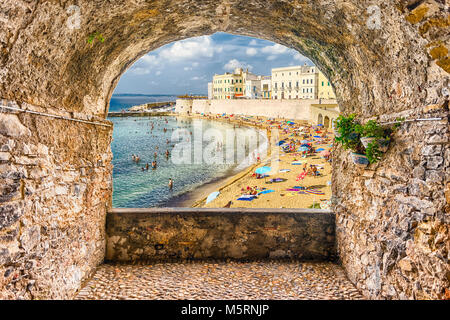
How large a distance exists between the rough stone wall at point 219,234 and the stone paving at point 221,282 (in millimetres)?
206

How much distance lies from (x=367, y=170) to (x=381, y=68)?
1.41 metres

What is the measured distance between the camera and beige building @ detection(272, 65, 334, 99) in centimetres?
7081

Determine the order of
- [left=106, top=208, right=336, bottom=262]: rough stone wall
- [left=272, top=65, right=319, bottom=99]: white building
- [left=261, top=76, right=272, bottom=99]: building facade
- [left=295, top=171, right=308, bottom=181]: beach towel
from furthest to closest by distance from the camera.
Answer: [left=261, top=76, right=272, bottom=99]: building facade < [left=272, top=65, right=319, bottom=99]: white building < [left=295, top=171, right=308, bottom=181]: beach towel < [left=106, top=208, right=336, bottom=262]: rough stone wall

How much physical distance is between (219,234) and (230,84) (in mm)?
92708

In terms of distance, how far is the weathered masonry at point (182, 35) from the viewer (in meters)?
2.74

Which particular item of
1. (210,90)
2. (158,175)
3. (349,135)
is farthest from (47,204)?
(210,90)

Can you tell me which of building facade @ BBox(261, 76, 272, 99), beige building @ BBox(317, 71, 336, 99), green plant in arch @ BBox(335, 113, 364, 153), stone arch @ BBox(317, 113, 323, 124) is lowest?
green plant in arch @ BBox(335, 113, 364, 153)

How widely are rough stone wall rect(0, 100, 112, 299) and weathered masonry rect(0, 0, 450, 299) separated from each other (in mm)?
16

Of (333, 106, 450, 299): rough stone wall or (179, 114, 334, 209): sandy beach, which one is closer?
(333, 106, 450, 299): rough stone wall

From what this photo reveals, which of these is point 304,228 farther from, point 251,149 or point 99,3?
point 251,149

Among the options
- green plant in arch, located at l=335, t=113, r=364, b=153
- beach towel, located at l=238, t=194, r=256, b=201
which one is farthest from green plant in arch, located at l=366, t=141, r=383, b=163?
beach towel, located at l=238, t=194, r=256, b=201

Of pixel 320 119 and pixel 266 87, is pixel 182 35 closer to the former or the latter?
pixel 320 119

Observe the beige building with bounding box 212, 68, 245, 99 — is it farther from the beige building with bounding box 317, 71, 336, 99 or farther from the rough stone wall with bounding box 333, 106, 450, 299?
the rough stone wall with bounding box 333, 106, 450, 299

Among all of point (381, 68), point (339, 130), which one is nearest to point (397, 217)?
point (339, 130)
